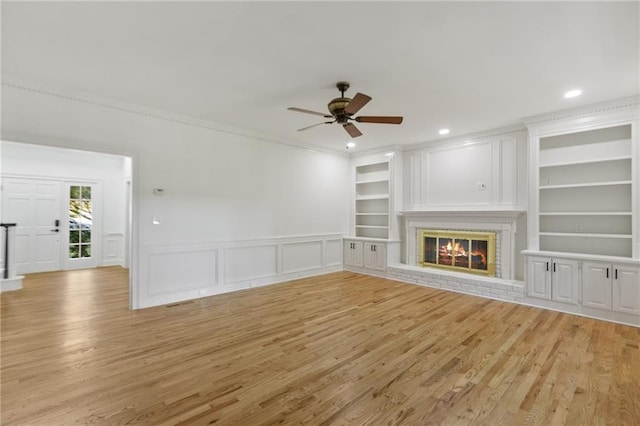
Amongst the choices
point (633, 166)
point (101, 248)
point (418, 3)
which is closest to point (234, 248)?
point (418, 3)

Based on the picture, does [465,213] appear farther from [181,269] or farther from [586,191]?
[181,269]

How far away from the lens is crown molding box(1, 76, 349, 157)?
3.47 meters

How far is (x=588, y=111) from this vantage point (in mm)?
4176

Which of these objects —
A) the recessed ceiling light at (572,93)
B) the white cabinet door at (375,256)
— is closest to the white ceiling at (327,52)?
the recessed ceiling light at (572,93)

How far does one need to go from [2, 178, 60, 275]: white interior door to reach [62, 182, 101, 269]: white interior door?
0.63 ft

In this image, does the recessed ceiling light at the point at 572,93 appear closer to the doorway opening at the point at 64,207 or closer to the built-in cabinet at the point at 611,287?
the built-in cabinet at the point at 611,287

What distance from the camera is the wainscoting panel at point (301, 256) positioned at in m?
6.08

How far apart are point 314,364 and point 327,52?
287 cm

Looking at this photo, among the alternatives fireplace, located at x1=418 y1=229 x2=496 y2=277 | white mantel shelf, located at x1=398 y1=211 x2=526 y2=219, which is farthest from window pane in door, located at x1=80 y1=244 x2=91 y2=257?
fireplace, located at x1=418 y1=229 x2=496 y2=277

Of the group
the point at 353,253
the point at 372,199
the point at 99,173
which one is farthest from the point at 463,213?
the point at 99,173

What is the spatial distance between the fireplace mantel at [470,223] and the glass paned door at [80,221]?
7.91 metres

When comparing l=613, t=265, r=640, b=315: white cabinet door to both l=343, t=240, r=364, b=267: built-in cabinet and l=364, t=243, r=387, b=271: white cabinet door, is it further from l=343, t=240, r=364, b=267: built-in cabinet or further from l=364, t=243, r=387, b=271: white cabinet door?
l=343, t=240, r=364, b=267: built-in cabinet

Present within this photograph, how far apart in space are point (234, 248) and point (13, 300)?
3.43m

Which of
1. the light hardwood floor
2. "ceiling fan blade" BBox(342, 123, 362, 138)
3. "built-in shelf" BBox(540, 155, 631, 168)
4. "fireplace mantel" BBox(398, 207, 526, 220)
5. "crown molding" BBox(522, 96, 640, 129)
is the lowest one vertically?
the light hardwood floor
